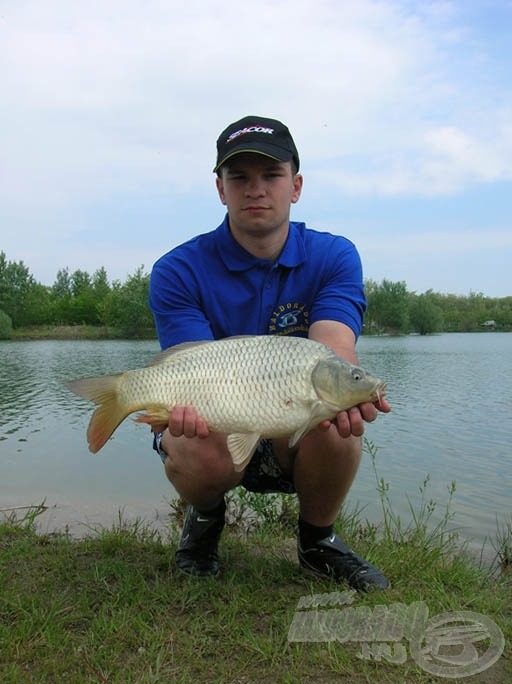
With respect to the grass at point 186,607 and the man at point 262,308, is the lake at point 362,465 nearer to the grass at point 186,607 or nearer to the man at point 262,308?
the grass at point 186,607

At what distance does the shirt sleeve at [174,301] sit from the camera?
242 centimetres

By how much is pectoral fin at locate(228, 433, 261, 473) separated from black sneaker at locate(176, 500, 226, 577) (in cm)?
50

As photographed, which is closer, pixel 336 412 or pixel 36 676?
pixel 36 676

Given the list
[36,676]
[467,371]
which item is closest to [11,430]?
[36,676]

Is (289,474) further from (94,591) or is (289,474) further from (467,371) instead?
(467,371)

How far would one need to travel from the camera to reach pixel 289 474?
2.42 m

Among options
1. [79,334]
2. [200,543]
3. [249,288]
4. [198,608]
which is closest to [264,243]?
[249,288]

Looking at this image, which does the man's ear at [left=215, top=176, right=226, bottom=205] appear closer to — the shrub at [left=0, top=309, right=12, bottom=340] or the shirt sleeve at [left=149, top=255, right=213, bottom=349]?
the shirt sleeve at [left=149, top=255, right=213, bottom=349]

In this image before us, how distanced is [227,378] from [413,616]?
37.6 inches

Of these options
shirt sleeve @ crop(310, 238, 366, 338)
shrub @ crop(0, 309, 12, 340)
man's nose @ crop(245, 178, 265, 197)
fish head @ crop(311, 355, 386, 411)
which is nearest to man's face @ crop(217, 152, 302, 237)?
man's nose @ crop(245, 178, 265, 197)

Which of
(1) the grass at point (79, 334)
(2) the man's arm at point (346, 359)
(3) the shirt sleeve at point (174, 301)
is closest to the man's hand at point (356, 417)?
(2) the man's arm at point (346, 359)

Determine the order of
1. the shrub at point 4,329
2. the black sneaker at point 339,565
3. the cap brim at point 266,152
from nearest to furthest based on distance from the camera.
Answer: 1. the black sneaker at point 339,565
2. the cap brim at point 266,152
3. the shrub at point 4,329

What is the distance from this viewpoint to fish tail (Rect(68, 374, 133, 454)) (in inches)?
87.7

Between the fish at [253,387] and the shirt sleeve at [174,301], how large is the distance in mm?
228
